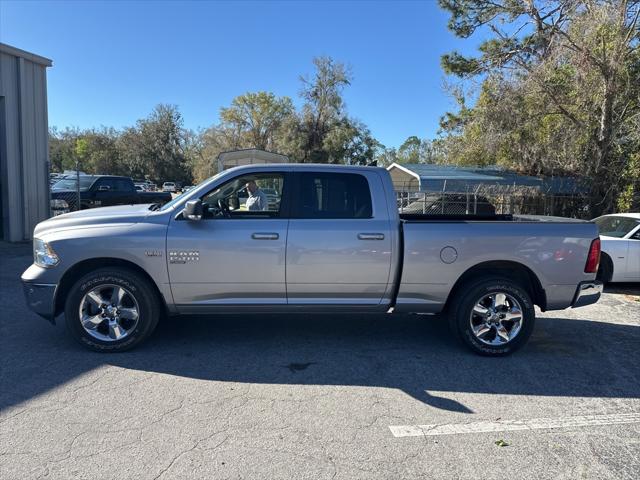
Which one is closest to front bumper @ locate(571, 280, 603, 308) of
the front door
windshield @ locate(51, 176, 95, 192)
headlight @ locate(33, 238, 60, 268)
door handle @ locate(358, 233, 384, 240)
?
door handle @ locate(358, 233, 384, 240)

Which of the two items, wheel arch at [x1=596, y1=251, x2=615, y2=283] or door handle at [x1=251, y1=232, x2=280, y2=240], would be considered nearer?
door handle at [x1=251, y1=232, x2=280, y2=240]

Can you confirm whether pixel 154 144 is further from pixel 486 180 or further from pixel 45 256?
pixel 45 256

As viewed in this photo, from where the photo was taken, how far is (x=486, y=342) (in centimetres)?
479

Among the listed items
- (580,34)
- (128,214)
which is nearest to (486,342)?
(128,214)

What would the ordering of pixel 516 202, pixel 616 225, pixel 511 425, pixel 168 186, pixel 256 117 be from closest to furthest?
pixel 511 425, pixel 616 225, pixel 516 202, pixel 256 117, pixel 168 186

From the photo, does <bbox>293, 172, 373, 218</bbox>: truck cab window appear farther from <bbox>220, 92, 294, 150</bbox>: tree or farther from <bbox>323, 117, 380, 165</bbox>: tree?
<bbox>220, 92, 294, 150</bbox>: tree

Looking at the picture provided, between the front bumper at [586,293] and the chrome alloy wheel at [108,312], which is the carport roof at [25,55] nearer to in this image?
the chrome alloy wheel at [108,312]

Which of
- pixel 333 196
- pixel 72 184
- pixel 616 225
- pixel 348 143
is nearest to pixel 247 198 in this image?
pixel 333 196

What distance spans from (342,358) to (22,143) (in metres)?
11.3

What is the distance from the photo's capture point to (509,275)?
497 centimetres

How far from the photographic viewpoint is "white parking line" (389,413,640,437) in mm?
3375

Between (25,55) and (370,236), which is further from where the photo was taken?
(25,55)

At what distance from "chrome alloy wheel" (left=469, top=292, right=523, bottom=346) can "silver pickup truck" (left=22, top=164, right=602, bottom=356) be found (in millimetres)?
10

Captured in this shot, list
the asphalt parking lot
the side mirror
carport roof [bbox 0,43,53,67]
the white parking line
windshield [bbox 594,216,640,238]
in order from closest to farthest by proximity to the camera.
Answer: the asphalt parking lot
the white parking line
the side mirror
windshield [bbox 594,216,640,238]
carport roof [bbox 0,43,53,67]
